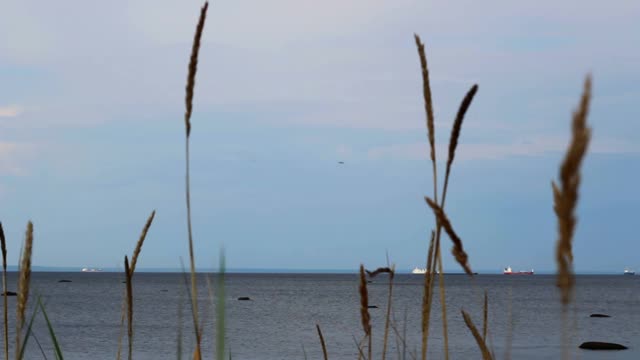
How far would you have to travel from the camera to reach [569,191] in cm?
135

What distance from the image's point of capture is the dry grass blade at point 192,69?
2.06 metres

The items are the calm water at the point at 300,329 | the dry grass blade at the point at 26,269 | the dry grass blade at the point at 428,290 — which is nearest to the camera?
the dry grass blade at the point at 26,269

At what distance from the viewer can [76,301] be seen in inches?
4882

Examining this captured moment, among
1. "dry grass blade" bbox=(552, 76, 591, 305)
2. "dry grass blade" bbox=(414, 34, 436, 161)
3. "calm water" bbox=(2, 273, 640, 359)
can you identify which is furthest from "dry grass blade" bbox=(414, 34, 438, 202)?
"calm water" bbox=(2, 273, 640, 359)

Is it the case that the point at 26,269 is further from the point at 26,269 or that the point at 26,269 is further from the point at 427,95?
the point at 427,95

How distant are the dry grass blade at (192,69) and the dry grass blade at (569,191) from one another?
93cm

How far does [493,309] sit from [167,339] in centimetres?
6171

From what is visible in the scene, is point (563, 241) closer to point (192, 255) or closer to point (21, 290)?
point (192, 255)

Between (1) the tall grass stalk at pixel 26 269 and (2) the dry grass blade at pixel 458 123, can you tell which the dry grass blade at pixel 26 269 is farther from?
(2) the dry grass blade at pixel 458 123

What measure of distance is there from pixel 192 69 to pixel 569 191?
1005 mm

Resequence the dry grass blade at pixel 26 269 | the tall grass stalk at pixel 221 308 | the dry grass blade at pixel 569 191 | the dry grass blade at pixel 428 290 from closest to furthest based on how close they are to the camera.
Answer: the dry grass blade at pixel 569 191
the tall grass stalk at pixel 221 308
the dry grass blade at pixel 26 269
the dry grass blade at pixel 428 290

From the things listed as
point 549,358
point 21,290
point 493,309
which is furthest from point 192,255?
point 493,309

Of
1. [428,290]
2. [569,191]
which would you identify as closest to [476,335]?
[428,290]

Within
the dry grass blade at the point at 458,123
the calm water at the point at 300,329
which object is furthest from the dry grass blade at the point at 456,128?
the calm water at the point at 300,329
